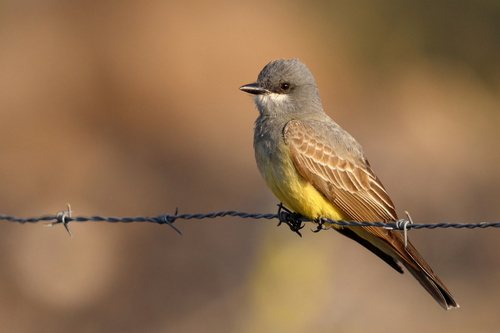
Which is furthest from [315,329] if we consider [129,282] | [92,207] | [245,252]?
[92,207]

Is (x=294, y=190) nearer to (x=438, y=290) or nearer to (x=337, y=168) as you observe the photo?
(x=337, y=168)

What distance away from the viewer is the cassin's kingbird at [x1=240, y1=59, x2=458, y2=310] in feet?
18.2

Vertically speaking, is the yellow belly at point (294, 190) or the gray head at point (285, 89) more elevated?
the gray head at point (285, 89)

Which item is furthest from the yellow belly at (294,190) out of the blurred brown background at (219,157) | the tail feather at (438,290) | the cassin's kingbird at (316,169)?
the blurred brown background at (219,157)

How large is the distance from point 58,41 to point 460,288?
11.6 metres

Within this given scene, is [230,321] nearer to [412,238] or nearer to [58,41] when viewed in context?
[412,238]

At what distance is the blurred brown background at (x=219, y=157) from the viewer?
9.24 metres

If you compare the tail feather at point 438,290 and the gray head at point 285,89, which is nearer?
the tail feather at point 438,290

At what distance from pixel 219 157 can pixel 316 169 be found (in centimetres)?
895

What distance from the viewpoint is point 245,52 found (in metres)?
18.3

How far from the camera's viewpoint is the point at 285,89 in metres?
6.56

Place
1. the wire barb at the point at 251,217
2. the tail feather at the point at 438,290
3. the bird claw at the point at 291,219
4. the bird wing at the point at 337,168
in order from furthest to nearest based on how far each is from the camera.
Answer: the bird claw at the point at 291,219 < the bird wing at the point at 337,168 < the tail feather at the point at 438,290 < the wire barb at the point at 251,217

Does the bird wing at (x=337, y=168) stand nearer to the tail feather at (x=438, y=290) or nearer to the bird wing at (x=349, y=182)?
the bird wing at (x=349, y=182)

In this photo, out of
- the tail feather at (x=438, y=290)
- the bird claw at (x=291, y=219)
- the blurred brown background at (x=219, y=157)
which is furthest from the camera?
the blurred brown background at (x=219, y=157)
